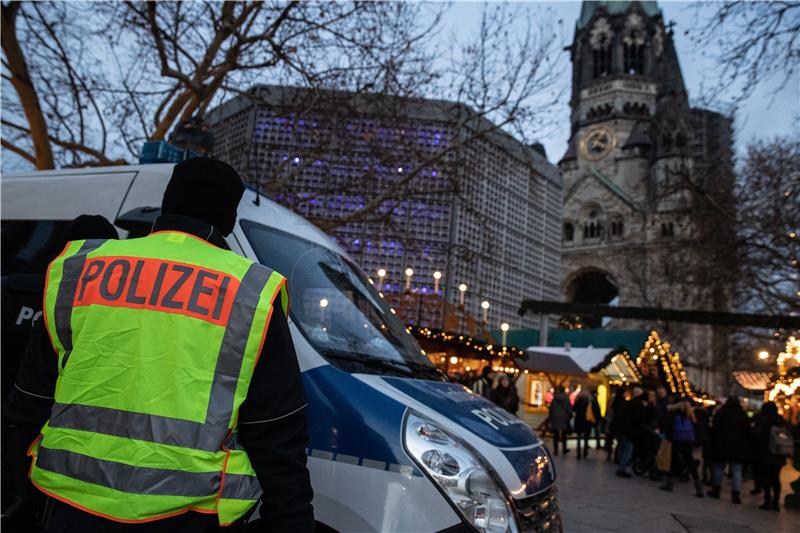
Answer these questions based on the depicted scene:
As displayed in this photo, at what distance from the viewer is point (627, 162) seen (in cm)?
5200

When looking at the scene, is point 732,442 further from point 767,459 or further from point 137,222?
point 137,222

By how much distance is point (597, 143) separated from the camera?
55.3m

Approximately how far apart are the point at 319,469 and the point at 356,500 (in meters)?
0.21

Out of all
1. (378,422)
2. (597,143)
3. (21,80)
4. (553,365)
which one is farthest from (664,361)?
(597,143)

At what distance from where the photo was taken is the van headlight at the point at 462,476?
2.11 m

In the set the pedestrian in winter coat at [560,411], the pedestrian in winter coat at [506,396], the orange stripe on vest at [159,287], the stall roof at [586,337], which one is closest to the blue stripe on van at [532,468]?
the orange stripe on vest at [159,287]

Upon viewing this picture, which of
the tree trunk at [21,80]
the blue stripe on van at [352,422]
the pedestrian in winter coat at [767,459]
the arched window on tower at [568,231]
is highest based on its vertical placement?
the arched window on tower at [568,231]

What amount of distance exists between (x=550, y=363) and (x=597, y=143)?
4523 cm

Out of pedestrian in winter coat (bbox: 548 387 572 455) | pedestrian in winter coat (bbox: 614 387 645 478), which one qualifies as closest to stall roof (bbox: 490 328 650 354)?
pedestrian in winter coat (bbox: 548 387 572 455)

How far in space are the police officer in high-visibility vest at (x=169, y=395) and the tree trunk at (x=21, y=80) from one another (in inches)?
355

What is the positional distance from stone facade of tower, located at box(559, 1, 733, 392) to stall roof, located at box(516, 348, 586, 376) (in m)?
17.1

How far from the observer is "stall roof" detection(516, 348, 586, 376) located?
50.3 ft

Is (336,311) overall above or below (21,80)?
below

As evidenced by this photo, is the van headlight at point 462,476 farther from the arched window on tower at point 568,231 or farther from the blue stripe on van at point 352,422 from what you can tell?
the arched window on tower at point 568,231
